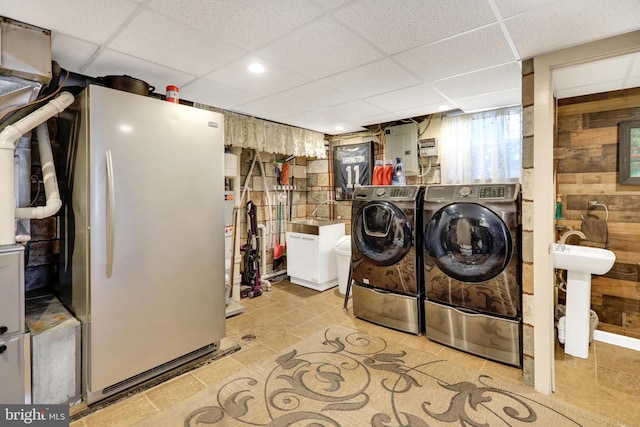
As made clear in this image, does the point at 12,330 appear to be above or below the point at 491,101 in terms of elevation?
below

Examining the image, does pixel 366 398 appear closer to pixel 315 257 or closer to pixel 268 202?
pixel 315 257

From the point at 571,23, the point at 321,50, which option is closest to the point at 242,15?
the point at 321,50

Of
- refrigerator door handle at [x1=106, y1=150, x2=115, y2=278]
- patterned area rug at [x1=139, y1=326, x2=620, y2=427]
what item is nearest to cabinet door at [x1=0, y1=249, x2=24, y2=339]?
refrigerator door handle at [x1=106, y1=150, x2=115, y2=278]

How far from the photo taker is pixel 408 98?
3133 millimetres

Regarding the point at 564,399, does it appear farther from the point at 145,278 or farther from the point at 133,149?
A: the point at 133,149

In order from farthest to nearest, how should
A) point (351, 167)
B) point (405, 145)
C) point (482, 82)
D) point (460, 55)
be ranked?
1. point (351, 167)
2. point (405, 145)
3. point (482, 82)
4. point (460, 55)

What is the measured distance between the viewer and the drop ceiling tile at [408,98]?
2.90 metres

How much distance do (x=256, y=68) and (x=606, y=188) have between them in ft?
10.4

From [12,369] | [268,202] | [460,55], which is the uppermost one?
[460,55]

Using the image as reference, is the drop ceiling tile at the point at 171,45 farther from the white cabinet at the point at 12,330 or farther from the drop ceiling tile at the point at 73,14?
the white cabinet at the point at 12,330

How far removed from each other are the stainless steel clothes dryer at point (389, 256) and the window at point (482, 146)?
1.03 meters

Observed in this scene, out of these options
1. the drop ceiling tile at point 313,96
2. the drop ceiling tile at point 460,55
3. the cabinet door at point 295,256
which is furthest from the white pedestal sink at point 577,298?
→ the cabinet door at point 295,256

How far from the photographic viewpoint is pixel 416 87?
282 centimetres

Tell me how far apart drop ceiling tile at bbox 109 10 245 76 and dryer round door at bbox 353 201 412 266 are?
1.84 metres
